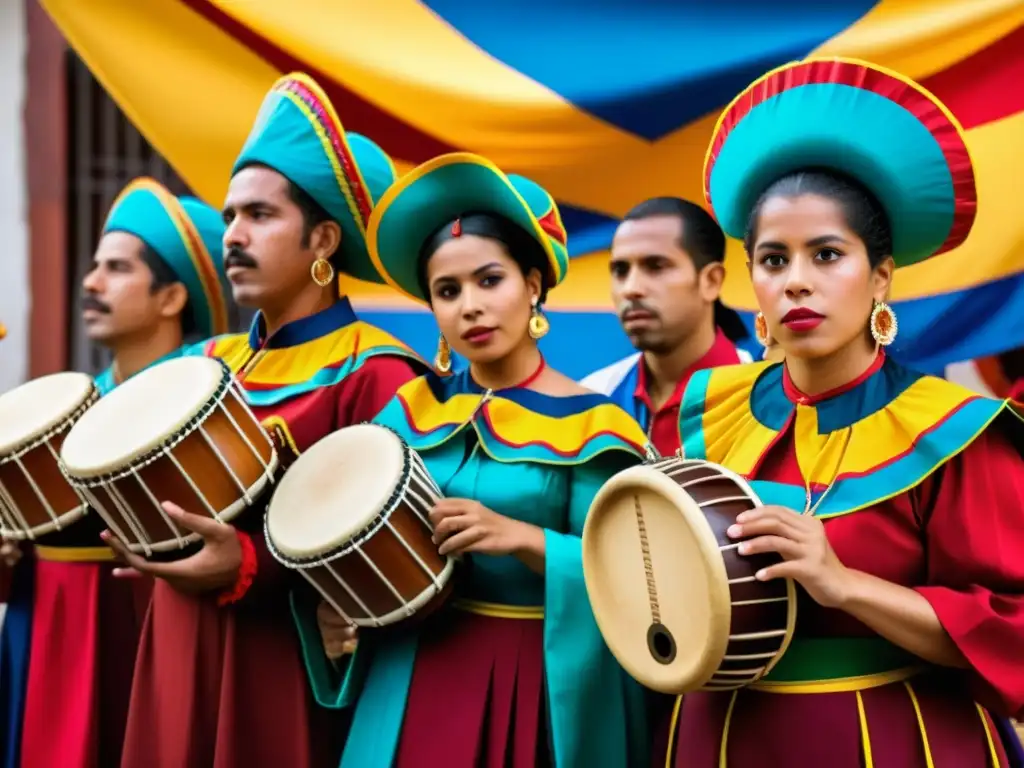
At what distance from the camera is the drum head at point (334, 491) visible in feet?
6.99

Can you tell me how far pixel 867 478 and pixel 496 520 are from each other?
760mm

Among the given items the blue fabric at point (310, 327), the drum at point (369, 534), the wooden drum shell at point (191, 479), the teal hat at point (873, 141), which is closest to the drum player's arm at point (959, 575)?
Answer: the teal hat at point (873, 141)

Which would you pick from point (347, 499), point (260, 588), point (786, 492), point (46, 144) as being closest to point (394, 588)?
point (347, 499)

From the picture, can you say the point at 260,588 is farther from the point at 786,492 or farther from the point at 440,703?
the point at 786,492

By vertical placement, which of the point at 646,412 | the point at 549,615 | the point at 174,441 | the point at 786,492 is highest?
the point at 646,412

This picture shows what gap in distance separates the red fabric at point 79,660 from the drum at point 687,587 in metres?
1.93

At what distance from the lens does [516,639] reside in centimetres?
232

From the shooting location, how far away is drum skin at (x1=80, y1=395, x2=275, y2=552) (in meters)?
2.27

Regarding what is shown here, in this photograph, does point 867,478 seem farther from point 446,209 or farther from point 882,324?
point 446,209

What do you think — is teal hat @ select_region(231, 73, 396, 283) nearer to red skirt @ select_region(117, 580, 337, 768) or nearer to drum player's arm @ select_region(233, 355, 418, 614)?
drum player's arm @ select_region(233, 355, 418, 614)

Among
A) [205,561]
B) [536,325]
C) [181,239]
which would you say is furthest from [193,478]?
[181,239]

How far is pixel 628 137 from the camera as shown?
389 cm

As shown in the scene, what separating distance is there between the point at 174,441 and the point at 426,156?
2060 millimetres

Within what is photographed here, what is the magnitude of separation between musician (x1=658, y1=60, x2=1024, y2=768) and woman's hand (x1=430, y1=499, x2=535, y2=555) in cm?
49
